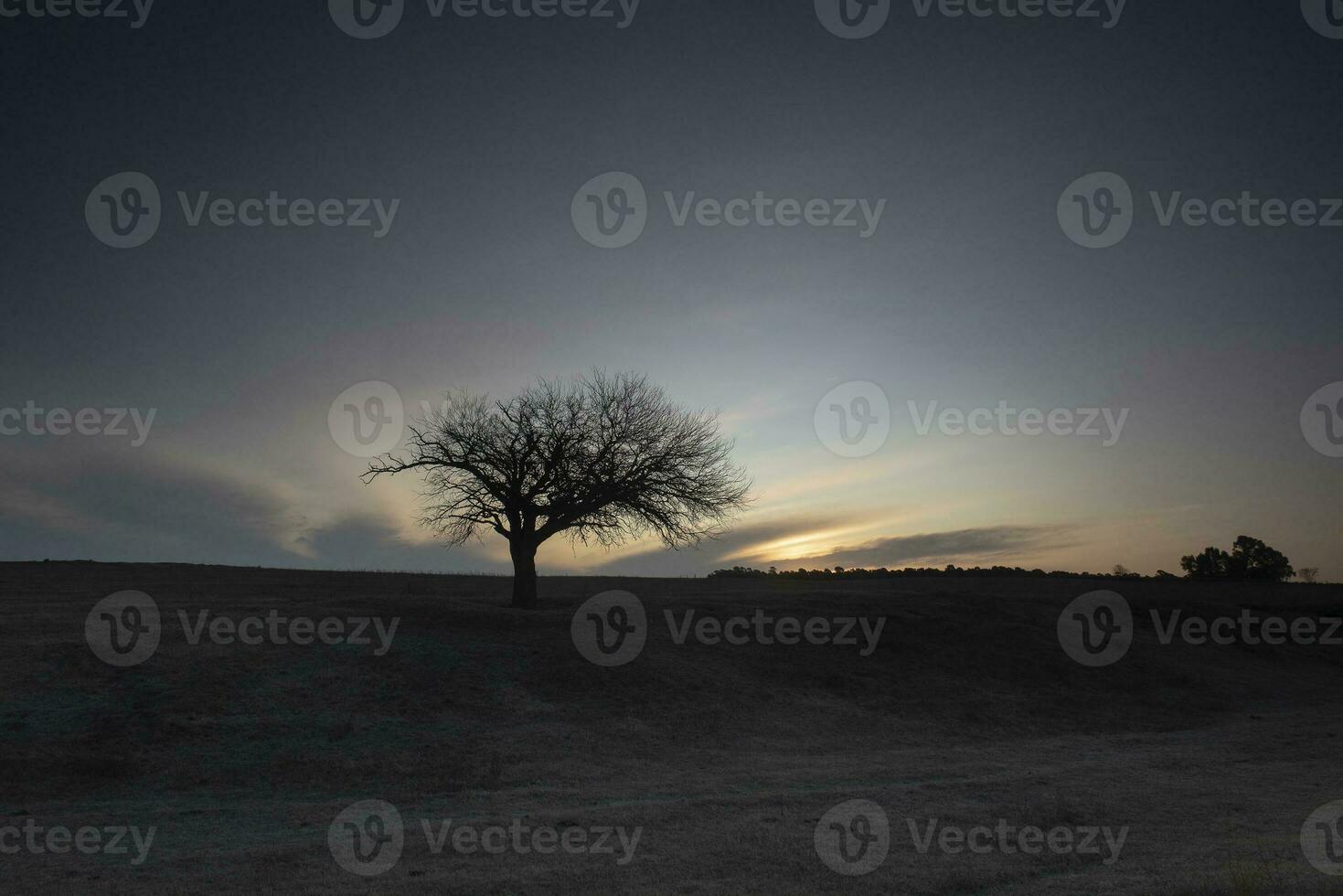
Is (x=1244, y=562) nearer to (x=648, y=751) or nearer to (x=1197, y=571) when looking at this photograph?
(x=1197, y=571)

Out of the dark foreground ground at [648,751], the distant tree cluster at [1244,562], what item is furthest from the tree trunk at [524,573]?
the distant tree cluster at [1244,562]

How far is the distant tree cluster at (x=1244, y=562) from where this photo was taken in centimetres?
9856

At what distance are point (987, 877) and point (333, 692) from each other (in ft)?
64.0

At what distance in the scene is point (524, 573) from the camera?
37156 millimetres

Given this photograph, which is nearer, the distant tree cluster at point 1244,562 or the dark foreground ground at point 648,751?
the dark foreground ground at point 648,751

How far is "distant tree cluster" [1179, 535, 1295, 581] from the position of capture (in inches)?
3880

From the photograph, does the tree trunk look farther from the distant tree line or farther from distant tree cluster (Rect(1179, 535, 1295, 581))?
distant tree cluster (Rect(1179, 535, 1295, 581))

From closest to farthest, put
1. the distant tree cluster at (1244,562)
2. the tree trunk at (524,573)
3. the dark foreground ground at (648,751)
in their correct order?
the dark foreground ground at (648,751) → the tree trunk at (524,573) → the distant tree cluster at (1244,562)

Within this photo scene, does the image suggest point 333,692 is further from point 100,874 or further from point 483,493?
point 483,493

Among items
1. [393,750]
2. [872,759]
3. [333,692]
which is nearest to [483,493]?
[333,692]

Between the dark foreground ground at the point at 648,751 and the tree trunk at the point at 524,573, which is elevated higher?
the tree trunk at the point at 524,573

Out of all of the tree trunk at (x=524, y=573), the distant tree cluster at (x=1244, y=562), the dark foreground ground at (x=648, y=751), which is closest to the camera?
the dark foreground ground at (x=648, y=751)

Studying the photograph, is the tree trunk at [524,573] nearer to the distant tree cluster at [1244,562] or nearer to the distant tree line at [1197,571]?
the distant tree line at [1197,571]

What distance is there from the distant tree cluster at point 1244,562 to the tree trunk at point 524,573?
3676 inches
